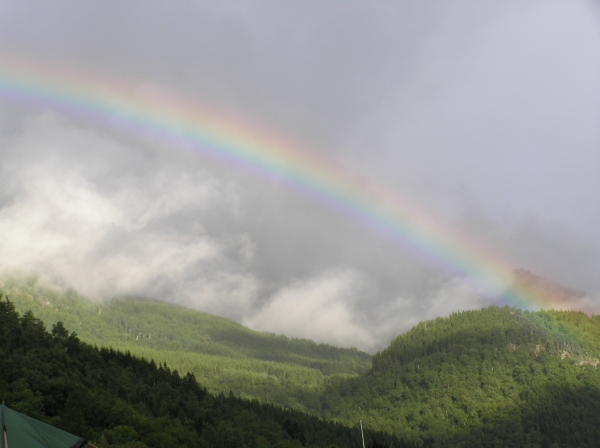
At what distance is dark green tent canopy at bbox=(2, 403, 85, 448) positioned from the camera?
55125 mm

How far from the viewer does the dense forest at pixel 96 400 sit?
371 ft

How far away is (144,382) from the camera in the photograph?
199 meters

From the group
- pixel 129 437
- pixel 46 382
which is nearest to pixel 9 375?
pixel 46 382

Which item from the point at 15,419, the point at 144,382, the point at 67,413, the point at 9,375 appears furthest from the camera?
the point at 144,382

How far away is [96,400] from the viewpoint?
130750mm

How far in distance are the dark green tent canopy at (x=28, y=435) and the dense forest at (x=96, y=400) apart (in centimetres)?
4462

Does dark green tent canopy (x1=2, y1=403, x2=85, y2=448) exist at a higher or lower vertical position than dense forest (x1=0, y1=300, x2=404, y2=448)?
lower

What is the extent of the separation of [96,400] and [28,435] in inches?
3126

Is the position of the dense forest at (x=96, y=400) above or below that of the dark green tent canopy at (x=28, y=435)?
above

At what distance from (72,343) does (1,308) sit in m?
26.1

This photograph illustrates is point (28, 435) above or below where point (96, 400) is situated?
below

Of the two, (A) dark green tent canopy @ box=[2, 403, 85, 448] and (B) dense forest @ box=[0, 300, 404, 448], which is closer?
(A) dark green tent canopy @ box=[2, 403, 85, 448]

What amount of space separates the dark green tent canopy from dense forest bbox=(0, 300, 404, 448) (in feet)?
146

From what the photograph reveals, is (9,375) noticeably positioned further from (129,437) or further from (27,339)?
(27,339)
